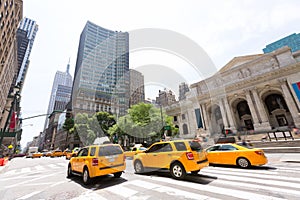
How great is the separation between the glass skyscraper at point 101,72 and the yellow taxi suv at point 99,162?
171 ft

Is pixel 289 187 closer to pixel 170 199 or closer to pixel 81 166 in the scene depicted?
pixel 170 199

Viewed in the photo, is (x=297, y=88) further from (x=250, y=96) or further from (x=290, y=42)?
(x=290, y=42)

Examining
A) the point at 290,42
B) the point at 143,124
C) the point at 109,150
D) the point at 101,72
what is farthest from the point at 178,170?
the point at 290,42

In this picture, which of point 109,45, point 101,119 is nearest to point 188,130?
point 101,119

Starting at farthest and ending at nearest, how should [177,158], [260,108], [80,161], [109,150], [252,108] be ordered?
[252,108] < [260,108] < [80,161] < [109,150] < [177,158]

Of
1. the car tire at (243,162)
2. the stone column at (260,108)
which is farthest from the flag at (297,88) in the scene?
the car tire at (243,162)

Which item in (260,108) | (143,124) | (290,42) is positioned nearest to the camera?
(143,124)

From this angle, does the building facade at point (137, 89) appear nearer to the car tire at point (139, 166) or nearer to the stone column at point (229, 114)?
the stone column at point (229, 114)

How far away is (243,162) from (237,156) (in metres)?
0.40

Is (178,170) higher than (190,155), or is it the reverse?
(190,155)

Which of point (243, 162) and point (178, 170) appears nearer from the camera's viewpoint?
point (178, 170)

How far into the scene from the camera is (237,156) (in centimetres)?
837

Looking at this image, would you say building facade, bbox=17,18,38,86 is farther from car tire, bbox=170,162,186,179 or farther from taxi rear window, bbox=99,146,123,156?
car tire, bbox=170,162,186,179

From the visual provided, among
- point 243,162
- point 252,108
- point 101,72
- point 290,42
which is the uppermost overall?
point 290,42
